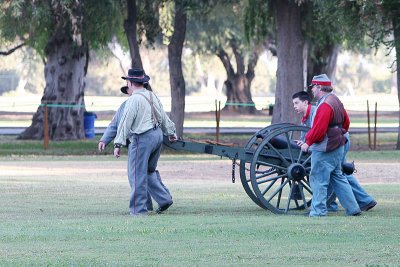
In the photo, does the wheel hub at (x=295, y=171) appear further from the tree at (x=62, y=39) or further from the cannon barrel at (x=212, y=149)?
the tree at (x=62, y=39)

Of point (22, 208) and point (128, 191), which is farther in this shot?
point (128, 191)

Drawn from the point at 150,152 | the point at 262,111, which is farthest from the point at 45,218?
the point at 262,111

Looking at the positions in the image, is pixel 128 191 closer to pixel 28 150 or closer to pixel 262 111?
pixel 28 150

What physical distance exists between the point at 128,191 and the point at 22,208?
3.81 metres

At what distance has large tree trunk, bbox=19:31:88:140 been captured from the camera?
40.5m

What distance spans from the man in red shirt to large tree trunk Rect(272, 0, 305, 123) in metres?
19.5

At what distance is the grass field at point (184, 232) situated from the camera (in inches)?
420

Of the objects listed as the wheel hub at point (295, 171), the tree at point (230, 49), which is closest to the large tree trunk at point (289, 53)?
the wheel hub at point (295, 171)

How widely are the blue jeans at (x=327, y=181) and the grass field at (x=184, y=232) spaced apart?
0.85ft

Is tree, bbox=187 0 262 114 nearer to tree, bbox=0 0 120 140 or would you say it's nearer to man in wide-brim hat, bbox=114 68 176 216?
tree, bbox=0 0 120 140

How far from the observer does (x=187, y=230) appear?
13.0 meters

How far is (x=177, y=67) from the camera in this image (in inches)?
1417

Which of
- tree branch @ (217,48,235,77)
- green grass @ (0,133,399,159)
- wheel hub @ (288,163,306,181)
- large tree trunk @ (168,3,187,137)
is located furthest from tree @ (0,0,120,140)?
tree branch @ (217,48,235,77)

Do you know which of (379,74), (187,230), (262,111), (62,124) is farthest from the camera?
(379,74)
